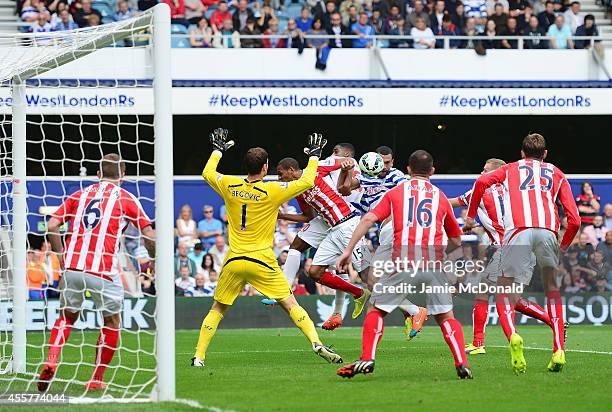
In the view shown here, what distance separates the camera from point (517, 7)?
25625mm

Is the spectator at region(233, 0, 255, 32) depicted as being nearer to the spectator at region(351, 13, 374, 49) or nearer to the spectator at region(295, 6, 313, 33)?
the spectator at region(295, 6, 313, 33)

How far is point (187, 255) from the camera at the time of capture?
2058 centimetres

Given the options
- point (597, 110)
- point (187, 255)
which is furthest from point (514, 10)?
point (187, 255)

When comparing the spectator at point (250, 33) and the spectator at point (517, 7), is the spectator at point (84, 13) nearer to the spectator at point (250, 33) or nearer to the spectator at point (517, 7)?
the spectator at point (250, 33)

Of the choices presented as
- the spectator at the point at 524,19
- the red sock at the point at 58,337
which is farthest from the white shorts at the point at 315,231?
the spectator at the point at 524,19

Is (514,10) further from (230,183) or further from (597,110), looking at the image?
(230,183)

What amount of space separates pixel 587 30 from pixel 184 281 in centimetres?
1057

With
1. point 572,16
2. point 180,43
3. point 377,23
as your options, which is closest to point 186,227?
point 180,43

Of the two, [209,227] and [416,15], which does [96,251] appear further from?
[416,15]

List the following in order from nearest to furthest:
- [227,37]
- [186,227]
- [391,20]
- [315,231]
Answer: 1. [315,231]
2. [186,227]
3. [227,37]
4. [391,20]

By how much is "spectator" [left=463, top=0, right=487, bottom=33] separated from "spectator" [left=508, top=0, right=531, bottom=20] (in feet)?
1.86

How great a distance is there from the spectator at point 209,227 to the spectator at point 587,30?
29.2 ft

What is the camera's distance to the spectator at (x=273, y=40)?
2370 centimetres

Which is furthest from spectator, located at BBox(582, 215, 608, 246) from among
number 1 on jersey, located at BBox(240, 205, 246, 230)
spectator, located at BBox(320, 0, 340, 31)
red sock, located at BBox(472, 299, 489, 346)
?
number 1 on jersey, located at BBox(240, 205, 246, 230)
